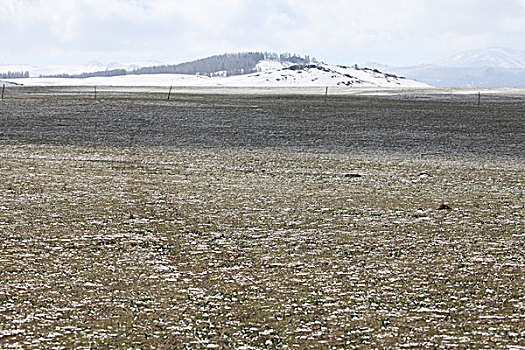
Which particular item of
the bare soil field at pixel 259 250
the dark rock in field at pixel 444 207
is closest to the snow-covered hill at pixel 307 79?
the bare soil field at pixel 259 250

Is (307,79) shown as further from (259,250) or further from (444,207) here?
(259,250)

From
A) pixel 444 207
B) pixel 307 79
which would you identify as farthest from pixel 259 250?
pixel 307 79

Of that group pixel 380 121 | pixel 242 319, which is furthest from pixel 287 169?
pixel 380 121

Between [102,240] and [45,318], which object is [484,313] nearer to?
[45,318]

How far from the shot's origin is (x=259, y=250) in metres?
8.25

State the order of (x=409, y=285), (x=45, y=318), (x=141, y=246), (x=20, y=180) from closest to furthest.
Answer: (x=45, y=318) → (x=409, y=285) → (x=141, y=246) → (x=20, y=180)

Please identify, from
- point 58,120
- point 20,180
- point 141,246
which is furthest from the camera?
point 58,120

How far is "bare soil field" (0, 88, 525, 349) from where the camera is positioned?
5641 millimetres

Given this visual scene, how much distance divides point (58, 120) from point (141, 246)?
25140mm

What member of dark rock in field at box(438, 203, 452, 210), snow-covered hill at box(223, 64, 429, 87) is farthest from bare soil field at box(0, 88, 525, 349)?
snow-covered hill at box(223, 64, 429, 87)

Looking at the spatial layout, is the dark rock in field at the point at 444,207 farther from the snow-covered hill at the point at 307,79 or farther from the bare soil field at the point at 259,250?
the snow-covered hill at the point at 307,79

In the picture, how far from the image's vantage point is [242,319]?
586 cm

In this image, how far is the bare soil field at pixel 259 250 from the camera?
5641mm

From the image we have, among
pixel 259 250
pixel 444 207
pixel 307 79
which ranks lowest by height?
pixel 259 250
